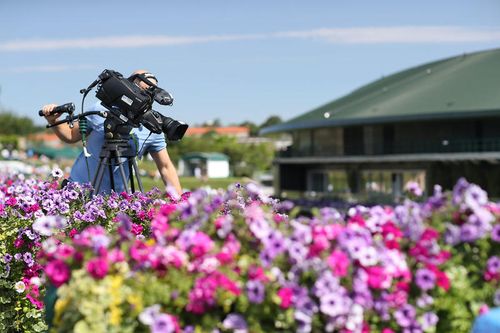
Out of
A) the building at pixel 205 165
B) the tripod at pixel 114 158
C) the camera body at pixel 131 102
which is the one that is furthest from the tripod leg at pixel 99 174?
the building at pixel 205 165

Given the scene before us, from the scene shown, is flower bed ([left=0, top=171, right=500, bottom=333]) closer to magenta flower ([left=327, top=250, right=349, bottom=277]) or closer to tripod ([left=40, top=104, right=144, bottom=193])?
magenta flower ([left=327, top=250, right=349, bottom=277])

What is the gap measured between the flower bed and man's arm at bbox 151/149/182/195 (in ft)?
13.4

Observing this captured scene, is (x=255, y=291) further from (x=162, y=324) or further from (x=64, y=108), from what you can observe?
(x=64, y=108)

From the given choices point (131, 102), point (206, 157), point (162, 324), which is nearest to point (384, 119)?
point (131, 102)

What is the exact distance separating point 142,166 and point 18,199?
104m

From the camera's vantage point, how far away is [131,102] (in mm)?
7500

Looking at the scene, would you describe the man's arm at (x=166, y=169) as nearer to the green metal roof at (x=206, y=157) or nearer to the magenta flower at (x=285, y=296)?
the magenta flower at (x=285, y=296)

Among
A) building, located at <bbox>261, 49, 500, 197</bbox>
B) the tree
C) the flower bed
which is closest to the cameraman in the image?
the flower bed

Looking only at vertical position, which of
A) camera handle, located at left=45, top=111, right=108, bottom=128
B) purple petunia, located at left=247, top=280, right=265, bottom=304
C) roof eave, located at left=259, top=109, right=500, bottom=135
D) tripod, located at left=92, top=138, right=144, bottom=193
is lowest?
roof eave, located at left=259, top=109, right=500, bottom=135

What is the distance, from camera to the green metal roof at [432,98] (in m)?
47.8

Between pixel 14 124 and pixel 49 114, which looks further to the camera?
pixel 14 124

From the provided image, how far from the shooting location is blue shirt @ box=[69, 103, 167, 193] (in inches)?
319

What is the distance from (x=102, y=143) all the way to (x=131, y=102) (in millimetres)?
840

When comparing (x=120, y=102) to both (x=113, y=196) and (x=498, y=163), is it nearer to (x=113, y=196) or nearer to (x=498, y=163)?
(x=113, y=196)
